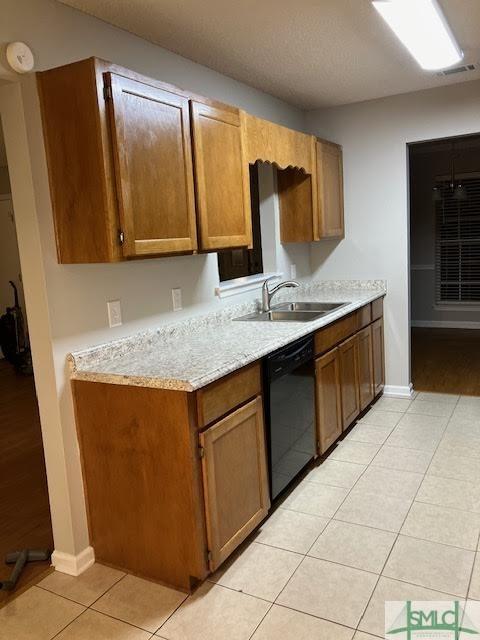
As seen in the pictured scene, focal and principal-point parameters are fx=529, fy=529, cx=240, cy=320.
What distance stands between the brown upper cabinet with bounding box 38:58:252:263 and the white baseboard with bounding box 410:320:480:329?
231 inches

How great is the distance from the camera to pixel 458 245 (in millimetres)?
7266

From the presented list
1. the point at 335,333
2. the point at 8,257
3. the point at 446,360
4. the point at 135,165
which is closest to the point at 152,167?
the point at 135,165

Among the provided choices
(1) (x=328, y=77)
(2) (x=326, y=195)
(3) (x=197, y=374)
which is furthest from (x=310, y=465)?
(1) (x=328, y=77)

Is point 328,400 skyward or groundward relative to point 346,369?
groundward

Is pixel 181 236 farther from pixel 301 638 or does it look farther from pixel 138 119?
pixel 301 638

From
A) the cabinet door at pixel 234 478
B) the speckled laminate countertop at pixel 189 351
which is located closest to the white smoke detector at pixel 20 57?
the speckled laminate countertop at pixel 189 351

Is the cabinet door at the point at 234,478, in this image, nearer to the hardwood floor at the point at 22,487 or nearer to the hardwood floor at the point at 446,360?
the hardwood floor at the point at 22,487

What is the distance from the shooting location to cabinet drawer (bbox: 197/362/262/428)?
80.8 inches

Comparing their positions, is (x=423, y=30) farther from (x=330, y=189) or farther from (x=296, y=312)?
(x=296, y=312)

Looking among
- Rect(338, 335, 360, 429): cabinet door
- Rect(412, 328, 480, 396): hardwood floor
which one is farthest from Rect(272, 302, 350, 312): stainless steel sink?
Rect(412, 328, 480, 396): hardwood floor

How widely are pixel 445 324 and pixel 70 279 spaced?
635 cm

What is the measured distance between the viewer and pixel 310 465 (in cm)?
321

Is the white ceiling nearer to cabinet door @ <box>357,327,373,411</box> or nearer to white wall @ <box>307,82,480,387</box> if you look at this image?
white wall @ <box>307,82,480,387</box>

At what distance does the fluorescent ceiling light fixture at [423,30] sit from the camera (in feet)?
7.32
